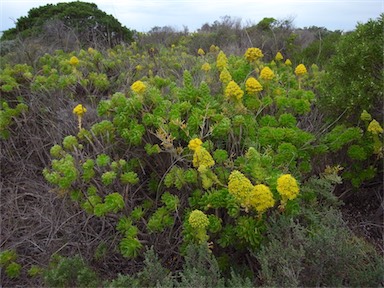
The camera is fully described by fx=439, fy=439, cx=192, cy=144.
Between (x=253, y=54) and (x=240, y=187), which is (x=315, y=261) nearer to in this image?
(x=240, y=187)

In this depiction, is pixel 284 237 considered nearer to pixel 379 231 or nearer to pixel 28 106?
pixel 379 231

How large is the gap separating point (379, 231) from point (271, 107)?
1341mm

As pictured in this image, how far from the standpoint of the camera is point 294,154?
3.04 meters

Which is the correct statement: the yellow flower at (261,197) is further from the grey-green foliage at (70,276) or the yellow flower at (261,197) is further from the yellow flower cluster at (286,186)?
the grey-green foliage at (70,276)

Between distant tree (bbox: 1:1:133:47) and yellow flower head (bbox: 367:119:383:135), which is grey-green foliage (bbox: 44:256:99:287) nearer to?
yellow flower head (bbox: 367:119:383:135)

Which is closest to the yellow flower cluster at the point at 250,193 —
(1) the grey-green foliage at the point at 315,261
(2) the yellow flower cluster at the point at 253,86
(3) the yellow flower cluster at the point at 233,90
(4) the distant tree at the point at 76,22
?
(1) the grey-green foliage at the point at 315,261

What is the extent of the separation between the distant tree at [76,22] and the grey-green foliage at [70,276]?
679cm

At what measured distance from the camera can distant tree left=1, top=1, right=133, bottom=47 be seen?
9494 millimetres

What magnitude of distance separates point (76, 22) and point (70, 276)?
8.05 meters

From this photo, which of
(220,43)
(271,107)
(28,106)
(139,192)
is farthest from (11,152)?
(220,43)

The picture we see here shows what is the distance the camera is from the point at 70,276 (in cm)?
282

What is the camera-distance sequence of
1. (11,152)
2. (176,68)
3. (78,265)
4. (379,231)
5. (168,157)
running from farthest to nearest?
(176,68) < (11,152) < (379,231) < (168,157) < (78,265)

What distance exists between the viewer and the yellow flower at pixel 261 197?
248cm

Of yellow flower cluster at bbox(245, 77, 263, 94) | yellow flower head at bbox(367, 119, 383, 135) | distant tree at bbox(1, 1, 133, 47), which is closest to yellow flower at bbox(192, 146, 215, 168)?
yellow flower cluster at bbox(245, 77, 263, 94)
